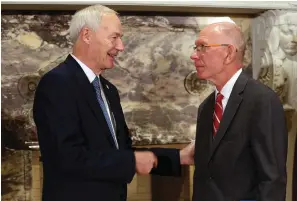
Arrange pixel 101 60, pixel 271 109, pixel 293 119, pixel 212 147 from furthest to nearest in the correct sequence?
pixel 293 119
pixel 101 60
pixel 212 147
pixel 271 109

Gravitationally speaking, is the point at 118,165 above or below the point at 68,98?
below

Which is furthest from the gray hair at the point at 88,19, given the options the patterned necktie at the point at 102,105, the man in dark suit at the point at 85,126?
the patterned necktie at the point at 102,105

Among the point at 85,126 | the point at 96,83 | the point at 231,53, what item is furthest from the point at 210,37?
the point at 85,126

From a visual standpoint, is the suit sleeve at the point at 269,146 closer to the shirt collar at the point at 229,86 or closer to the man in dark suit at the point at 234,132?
the man in dark suit at the point at 234,132

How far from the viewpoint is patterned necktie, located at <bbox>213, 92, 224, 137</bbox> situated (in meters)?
2.09

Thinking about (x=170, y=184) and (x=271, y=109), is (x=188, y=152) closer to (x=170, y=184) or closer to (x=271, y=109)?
(x=271, y=109)

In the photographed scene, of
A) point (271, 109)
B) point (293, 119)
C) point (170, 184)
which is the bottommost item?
point (170, 184)

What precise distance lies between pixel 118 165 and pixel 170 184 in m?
1.51

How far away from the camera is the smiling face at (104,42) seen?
2232 millimetres

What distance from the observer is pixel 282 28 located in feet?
10.9

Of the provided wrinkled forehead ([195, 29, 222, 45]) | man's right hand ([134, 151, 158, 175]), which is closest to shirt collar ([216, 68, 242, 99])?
wrinkled forehead ([195, 29, 222, 45])

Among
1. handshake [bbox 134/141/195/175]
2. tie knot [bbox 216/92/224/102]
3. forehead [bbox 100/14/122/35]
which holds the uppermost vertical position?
forehead [bbox 100/14/122/35]

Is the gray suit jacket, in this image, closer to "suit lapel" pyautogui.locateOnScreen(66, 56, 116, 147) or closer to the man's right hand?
the man's right hand

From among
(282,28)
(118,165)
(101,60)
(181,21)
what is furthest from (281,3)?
(118,165)
